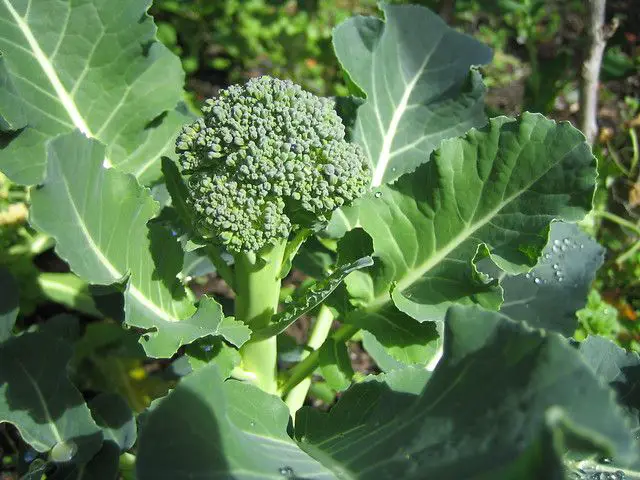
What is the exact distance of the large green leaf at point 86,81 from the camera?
1498mm

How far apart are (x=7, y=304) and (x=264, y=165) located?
0.89 m

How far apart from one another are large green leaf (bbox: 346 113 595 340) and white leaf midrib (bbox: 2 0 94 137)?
2.58ft

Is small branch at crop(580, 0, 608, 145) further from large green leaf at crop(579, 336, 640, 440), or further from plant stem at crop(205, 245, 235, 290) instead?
plant stem at crop(205, 245, 235, 290)

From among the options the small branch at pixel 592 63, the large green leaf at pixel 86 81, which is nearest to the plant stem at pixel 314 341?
the large green leaf at pixel 86 81

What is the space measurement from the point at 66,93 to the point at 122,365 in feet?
3.48

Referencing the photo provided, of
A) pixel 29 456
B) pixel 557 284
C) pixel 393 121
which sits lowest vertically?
pixel 29 456

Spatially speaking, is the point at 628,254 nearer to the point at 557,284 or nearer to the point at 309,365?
the point at 557,284

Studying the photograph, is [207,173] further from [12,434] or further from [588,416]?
[12,434]

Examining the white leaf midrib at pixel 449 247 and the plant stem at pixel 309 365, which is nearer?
the white leaf midrib at pixel 449 247

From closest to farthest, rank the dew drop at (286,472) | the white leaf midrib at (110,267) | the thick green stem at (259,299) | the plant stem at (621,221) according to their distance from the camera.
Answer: the dew drop at (286,472) → the white leaf midrib at (110,267) → the thick green stem at (259,299) → the plant stem at (621,221)

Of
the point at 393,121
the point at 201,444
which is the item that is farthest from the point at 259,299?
the point at 393,121

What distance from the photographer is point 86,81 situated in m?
1.62

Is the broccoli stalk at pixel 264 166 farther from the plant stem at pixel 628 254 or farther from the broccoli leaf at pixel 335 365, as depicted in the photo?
the plant stem at pixel 628 254

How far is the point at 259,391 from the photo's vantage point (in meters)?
1.32
